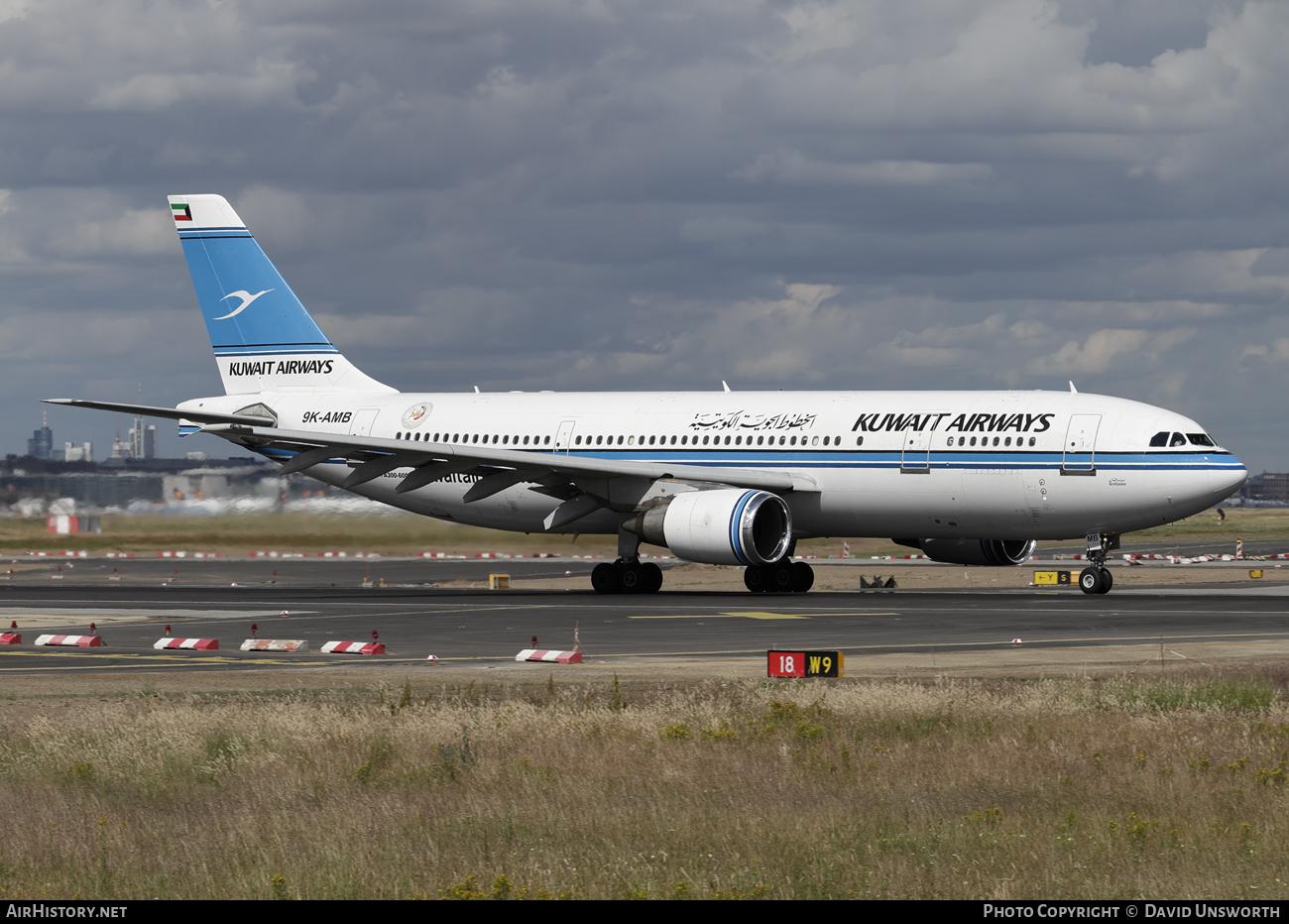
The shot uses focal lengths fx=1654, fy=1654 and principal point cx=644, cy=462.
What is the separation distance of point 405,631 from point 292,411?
1898 centimetres

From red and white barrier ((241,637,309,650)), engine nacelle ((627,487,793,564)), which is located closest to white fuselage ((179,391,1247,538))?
engine nacelle ((627,487,793,564))

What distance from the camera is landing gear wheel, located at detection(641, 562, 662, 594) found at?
4162 cm

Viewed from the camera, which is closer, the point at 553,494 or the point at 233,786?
the point at 233,786

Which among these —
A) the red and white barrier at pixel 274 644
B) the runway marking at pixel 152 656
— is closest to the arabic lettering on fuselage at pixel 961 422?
the red and white barrier at pixel 274 644

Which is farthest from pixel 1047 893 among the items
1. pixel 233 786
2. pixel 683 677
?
pixel 683 677

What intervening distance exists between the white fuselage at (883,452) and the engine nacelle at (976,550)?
2.65 meters

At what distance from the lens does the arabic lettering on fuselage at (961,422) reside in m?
37.4

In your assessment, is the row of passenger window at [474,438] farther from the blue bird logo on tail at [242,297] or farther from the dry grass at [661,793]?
the dry grass at [661,793]

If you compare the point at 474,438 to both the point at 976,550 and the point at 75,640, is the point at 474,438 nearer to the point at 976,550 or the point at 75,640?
the point at 976,550

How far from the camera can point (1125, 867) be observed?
11.0m

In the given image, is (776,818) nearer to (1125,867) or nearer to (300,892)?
(1125,867)

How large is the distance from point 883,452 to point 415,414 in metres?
14.2
